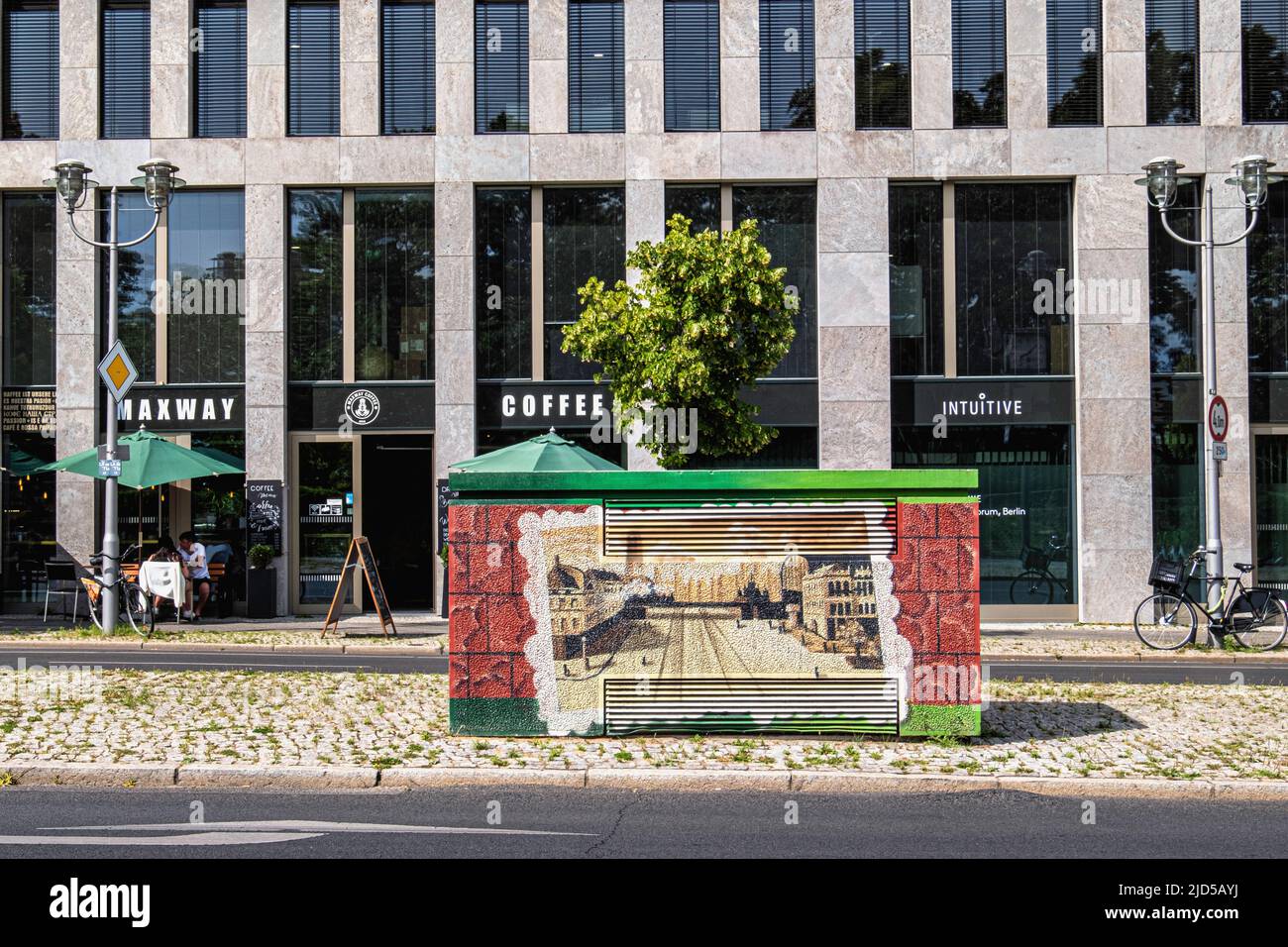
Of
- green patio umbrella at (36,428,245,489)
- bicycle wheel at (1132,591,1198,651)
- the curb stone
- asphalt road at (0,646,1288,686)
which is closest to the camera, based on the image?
the curb stone

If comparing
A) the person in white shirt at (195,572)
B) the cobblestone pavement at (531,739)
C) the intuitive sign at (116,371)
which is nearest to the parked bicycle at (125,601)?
the person in white shirt at (195,572)

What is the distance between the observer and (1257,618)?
56.3 feet

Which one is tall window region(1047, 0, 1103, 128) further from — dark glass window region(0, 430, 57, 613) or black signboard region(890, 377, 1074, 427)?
dark glass window region(0, 430, 57, 613)

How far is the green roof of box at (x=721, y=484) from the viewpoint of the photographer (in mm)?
8977

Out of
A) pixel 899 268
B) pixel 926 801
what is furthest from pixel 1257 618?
pixel 926 801

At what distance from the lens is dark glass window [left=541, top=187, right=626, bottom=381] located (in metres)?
22.0

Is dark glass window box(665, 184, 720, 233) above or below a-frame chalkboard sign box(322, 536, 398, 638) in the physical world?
above

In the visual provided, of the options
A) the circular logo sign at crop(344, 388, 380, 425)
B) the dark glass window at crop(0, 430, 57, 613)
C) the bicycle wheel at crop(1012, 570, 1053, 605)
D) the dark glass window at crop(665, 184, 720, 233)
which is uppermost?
the dark glass window at crop(665, 184, 720, 233)

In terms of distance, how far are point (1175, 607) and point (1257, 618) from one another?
45.7 inches

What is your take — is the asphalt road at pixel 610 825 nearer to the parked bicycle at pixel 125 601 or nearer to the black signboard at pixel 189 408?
the parked bicycle at pixel 125 601

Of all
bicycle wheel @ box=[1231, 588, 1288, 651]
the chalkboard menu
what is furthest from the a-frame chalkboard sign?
bicycle wheel @ box=[1231, 588, 1288, 651]

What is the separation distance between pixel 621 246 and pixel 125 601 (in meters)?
10.7

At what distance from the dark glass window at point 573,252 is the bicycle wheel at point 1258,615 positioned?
11.4m

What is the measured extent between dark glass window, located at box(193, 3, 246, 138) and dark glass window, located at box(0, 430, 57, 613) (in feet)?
22.1
